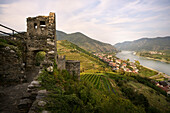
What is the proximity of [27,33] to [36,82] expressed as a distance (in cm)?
580

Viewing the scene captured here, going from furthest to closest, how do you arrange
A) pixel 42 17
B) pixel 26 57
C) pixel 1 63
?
pixel 26 57 → pixel 42 17 → pixel 1 63

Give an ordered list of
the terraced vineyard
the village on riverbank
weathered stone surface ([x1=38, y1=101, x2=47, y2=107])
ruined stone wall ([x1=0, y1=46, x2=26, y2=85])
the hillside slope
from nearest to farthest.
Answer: weathered stone surface ([x1=38, y1=101, x2=47, y2=107])
ruined stone wall ([x1=0, y1=46, x2=26, y2=85])
the terraced vineyard
the village on riverbank
the hillside slope

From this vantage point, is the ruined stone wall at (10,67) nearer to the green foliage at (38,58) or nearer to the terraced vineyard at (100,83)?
the green foliage at (38,58)

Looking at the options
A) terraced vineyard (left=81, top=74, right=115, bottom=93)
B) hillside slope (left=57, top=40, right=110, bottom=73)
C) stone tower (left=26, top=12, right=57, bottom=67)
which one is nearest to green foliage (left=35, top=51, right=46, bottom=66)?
stone tower (left=26, top=12, right=57, bottom=67)

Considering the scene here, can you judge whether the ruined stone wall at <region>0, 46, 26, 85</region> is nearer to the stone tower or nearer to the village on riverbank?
the stone tower

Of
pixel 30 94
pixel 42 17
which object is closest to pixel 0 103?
pixel 30 94

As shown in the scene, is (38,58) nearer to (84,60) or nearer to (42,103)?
(42,103)

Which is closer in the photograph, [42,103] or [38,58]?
[42,103]

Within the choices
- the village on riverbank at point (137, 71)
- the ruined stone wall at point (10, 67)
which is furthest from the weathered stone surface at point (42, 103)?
the village on riverbank at point (137, 71)

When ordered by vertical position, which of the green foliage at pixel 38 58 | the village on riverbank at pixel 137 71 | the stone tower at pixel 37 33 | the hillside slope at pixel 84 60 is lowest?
the village on riverbank at pixel 137 71

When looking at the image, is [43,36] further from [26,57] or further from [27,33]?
[26,57]

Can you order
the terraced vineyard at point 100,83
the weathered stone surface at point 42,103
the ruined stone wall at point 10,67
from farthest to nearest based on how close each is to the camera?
the terraced vineyard at point 100,83, the ruined stone wall at point 10,67, the weathered stone surface at point 42,103

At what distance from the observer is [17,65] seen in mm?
5879

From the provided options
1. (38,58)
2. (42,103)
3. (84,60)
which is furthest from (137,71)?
(42,103)
